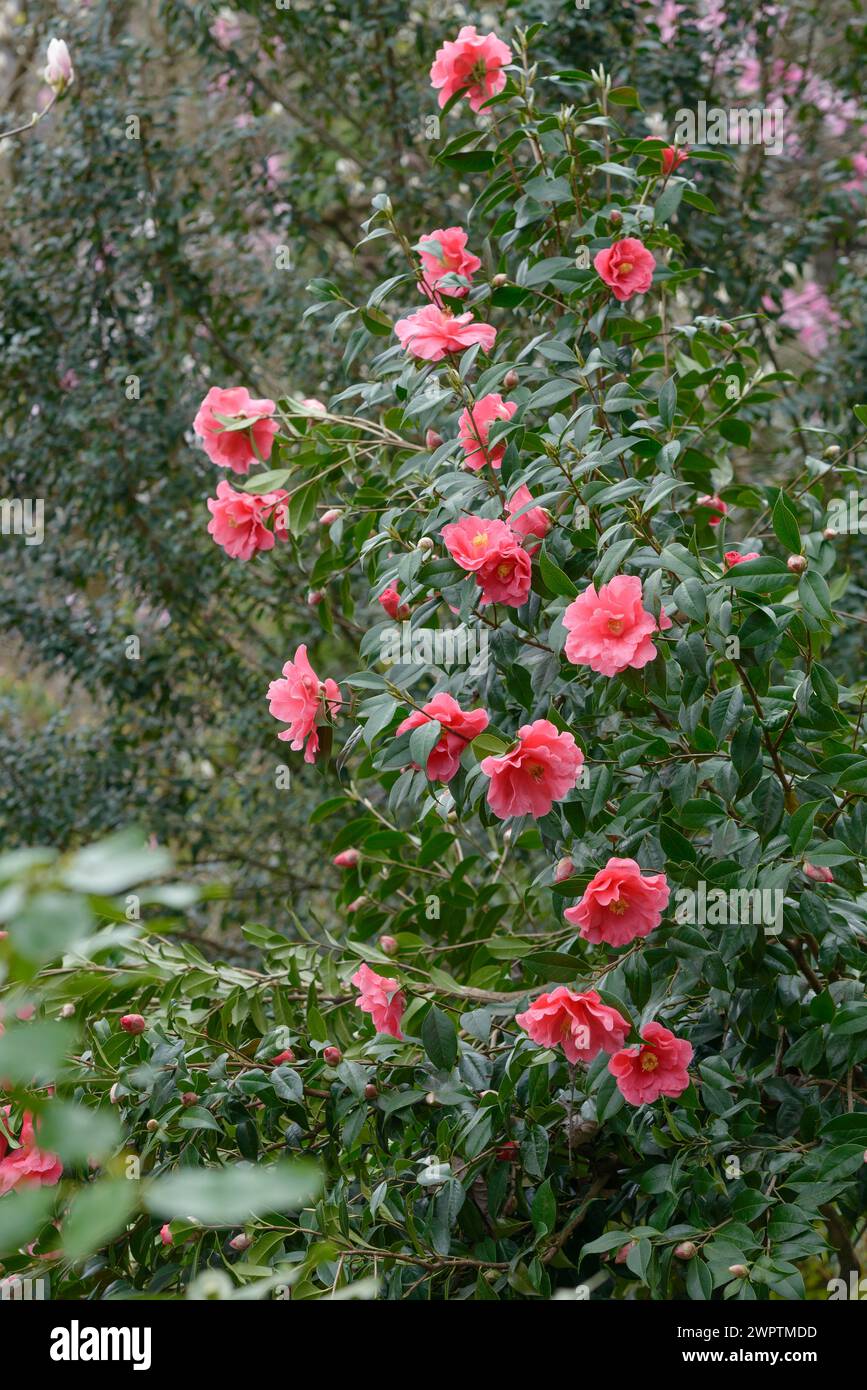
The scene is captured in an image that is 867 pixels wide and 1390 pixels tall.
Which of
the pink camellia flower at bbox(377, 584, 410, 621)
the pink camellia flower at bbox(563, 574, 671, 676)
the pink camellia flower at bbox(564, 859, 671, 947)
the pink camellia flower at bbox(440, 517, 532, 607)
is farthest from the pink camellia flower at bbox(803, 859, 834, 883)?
the pink camellia flower at bbox(377, 584, 410, 621)

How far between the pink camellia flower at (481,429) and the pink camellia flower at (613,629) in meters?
0.28

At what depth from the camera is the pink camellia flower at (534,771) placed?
118 cm

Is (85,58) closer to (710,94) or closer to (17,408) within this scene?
(17,408)

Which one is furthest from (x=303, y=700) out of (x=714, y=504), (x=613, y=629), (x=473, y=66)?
(x=473, y=66)

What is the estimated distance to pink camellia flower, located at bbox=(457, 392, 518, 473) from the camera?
4.52ft

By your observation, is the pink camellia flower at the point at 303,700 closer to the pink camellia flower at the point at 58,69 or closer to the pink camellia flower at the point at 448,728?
the pink camellia flower at the point at 448,728

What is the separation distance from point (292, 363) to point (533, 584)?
193 centimetres

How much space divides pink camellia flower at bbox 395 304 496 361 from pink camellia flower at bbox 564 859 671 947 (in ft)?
2.07

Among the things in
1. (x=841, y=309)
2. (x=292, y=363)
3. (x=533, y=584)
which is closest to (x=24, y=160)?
(x=292, y=363)

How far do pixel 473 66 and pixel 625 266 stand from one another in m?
0.37

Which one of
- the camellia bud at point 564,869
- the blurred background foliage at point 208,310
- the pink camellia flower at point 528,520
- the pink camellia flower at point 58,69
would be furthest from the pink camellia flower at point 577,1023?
the blurred background foliage at point 208,310

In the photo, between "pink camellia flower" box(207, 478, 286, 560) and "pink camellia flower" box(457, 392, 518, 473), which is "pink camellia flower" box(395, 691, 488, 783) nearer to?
"pink camellia flower" box(457, 392, 518, 473)
